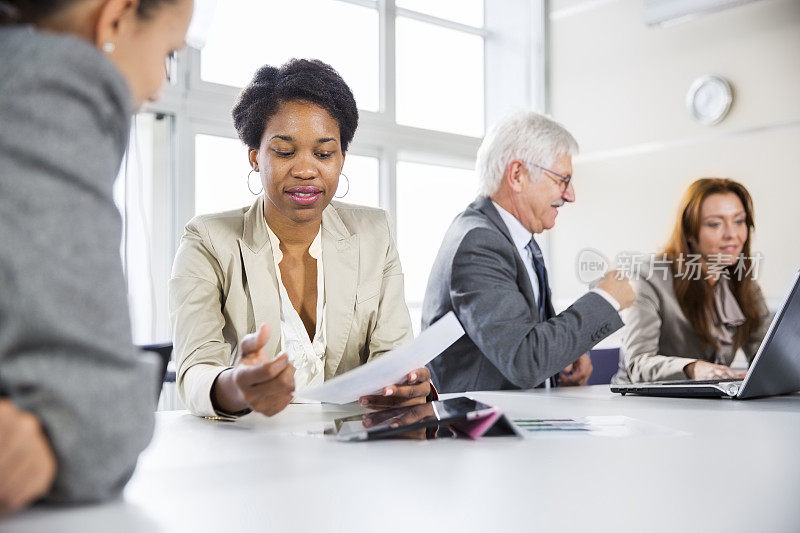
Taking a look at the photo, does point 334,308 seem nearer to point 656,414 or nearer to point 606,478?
point 656,414

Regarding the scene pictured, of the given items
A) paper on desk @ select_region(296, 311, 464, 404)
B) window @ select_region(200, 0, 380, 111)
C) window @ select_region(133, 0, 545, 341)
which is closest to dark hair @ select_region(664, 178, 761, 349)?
paper on desk @ select_region(296, 311, 464, 404)

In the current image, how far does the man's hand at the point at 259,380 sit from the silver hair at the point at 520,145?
1.53 metres

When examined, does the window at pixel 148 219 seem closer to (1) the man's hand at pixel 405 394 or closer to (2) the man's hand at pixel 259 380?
(1) the man's hand at pixel 405 394

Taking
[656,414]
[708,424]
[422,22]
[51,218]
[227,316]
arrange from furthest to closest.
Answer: [422,22], [227,316], [656,414], [708,424], [51,218]

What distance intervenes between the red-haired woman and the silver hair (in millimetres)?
601

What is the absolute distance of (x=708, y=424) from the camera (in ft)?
4.08

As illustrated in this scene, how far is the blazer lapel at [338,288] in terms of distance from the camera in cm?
179

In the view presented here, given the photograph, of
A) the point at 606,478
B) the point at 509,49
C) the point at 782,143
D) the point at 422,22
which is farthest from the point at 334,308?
the point at 509,49

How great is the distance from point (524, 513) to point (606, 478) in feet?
0.61

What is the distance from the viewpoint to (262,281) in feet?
5.59

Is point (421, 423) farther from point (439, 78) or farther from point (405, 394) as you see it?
point (439, 78)

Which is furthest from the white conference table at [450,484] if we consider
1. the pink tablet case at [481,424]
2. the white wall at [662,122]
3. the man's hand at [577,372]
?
the white wall at [662,122]

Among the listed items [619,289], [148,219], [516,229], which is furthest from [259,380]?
[148,219]

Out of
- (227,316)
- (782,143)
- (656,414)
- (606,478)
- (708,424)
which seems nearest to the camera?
(606,478)
